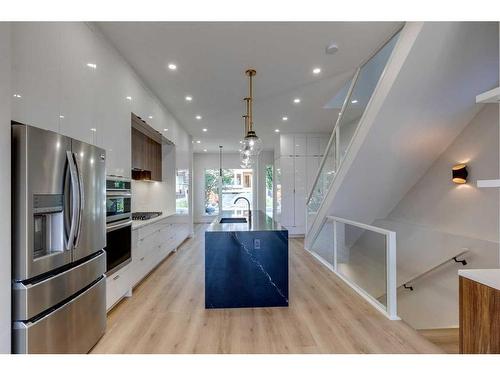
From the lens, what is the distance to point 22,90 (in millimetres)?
1747

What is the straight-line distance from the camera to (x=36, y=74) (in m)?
1.87

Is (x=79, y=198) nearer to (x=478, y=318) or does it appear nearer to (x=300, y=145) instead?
(x=478, y=318)

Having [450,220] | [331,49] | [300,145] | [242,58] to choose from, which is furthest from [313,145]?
[242,58]

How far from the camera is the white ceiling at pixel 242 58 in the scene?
8.95ft

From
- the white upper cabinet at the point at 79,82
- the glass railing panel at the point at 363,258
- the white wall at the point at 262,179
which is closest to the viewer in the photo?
the white upper cabinet at the point at 79,82

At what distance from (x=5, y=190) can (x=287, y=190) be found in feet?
21.4

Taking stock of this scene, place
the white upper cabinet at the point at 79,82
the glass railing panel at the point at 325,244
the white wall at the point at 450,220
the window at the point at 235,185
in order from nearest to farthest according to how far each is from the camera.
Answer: the white upper cabinet at the point at 79,82
the white wall at the point at 450,220
the glass railing panel at the point at 325,244
the window at the point at 235,185

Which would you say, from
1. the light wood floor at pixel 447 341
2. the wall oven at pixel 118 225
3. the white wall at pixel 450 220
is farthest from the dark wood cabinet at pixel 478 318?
the wall oven at pixel 118 225

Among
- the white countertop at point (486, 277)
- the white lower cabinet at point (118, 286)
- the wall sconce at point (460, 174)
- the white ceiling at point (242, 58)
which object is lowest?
the white lower cabinet at point (118, 286)

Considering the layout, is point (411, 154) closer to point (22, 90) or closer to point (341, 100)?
point (341, 100)

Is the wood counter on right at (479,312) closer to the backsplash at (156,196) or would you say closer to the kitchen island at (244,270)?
the kitchen island at (244,270)

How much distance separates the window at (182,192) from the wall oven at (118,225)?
2712mm

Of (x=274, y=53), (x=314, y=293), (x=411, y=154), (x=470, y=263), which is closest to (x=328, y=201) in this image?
(x=411, y=154)

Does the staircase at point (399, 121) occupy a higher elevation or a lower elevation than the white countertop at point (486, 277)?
higher
